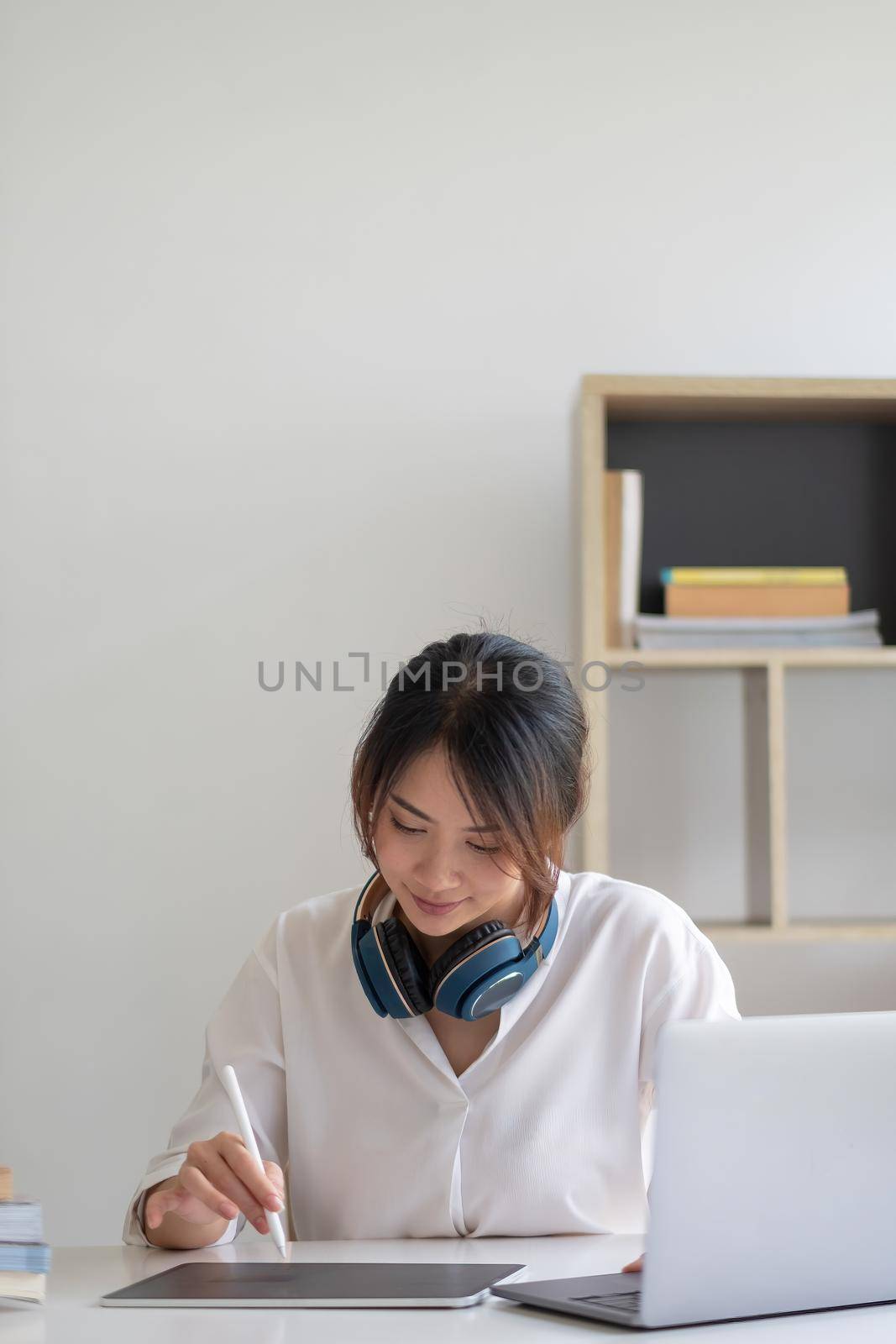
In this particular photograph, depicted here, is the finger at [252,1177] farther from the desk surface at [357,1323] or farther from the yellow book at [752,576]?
the yellow book at [752,576]

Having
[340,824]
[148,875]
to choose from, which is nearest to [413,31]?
[340,824]

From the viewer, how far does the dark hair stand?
1.43m

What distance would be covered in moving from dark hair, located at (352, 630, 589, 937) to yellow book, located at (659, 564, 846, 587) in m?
0.74

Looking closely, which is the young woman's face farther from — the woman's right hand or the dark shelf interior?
the dark shelf interior

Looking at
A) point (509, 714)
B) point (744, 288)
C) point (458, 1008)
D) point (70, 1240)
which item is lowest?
point (70, 1240)

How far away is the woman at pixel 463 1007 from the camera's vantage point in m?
1.43

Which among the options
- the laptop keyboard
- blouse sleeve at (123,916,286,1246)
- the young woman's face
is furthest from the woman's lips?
the laptop keyboard

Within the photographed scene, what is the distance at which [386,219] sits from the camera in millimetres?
2428

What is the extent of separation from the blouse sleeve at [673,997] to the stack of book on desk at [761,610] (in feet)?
2.37

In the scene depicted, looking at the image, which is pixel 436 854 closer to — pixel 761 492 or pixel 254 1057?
pixel 254 1057

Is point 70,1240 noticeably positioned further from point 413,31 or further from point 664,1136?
point 413,31

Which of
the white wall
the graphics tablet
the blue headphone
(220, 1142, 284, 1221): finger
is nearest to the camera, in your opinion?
the graphics tablet

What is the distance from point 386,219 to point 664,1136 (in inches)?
75.5

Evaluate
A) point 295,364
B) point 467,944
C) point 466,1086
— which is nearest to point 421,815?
point 467,944
